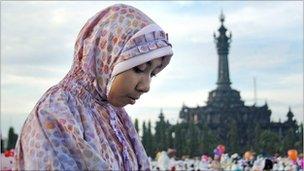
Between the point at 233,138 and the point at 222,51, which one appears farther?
the point at 222,51

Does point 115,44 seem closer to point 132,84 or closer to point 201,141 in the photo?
point 132,84

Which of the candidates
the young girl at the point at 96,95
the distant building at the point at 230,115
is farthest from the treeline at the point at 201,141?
the young girl at the point at 96,95

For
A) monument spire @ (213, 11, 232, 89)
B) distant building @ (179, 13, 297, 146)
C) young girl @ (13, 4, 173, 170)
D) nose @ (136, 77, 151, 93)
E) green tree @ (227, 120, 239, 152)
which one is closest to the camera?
young girl @ (13, 4, 173, 170)

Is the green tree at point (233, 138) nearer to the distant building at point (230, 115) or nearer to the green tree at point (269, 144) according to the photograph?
the distant building at point (230, 115)

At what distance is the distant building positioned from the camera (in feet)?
148

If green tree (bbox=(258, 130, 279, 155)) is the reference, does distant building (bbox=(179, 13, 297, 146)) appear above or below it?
above

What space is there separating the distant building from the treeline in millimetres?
1205

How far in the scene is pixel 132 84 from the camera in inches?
52.2

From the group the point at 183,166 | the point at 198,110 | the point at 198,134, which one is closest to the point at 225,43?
the point at 198,110

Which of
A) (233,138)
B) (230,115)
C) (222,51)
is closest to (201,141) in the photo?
(233,138)

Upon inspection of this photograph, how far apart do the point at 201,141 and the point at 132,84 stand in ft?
124

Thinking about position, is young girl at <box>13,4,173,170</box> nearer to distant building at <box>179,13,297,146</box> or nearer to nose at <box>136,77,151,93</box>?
nose at <box>136,77,151,93</box>

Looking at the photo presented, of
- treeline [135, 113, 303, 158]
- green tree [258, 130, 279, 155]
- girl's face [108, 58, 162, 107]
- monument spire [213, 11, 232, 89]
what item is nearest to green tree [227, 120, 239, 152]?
treeline [135, 113, 303, 158]

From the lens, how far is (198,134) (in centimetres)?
4119
